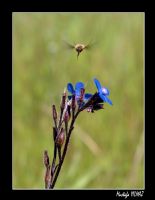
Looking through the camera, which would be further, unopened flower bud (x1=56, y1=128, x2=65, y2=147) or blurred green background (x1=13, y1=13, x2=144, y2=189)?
blurred green background (x1=13, y1=13, x2=144, y2=189)

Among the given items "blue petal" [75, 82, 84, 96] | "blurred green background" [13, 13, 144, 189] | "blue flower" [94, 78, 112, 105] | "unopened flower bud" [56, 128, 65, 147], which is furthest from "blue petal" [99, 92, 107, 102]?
"blurred green background" [13, 13, 144, 189]

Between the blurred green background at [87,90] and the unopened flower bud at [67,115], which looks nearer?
the unopened flower bud at [67,115]

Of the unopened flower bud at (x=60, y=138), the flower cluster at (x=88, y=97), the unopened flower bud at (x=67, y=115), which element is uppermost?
the flower cluster at (x=88, y=97)

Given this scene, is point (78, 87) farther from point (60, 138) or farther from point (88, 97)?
point (60, 138)

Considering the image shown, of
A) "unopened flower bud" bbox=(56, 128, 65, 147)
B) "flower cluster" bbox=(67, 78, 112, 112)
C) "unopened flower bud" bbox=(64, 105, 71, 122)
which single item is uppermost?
"flower cluster" bbox=(67, 78, 112, 112)

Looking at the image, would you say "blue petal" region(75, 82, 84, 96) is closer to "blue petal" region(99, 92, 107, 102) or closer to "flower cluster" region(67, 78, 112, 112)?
"flower cluster" region(67, 78, 112, 112)

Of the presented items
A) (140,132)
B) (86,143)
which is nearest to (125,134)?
(140,132)

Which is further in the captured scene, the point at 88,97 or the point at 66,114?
the point at 88,97

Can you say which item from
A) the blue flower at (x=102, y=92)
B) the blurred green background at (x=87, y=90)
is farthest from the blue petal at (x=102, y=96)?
the blurred green background at (x=87, y=90)

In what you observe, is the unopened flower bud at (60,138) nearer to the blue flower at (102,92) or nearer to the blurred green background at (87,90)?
the blue flower at (102,92)

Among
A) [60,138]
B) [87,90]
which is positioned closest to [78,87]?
[60,138]
